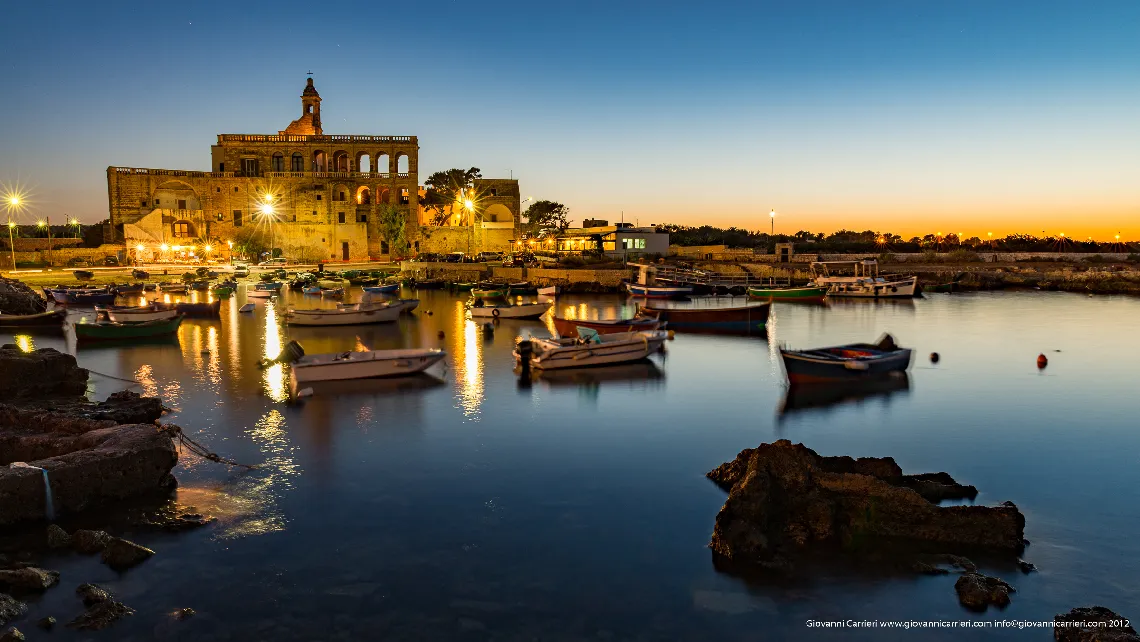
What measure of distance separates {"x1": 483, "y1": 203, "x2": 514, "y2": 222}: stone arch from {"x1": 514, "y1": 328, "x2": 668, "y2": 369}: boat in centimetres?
5321

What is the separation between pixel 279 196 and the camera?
66.6m

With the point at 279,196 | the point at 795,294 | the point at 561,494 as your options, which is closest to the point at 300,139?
the point at 279,196

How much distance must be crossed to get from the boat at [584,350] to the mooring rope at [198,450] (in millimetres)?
10767

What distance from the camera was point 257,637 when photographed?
796 centimetres

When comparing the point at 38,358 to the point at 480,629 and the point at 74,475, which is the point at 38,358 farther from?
the point at 480,629

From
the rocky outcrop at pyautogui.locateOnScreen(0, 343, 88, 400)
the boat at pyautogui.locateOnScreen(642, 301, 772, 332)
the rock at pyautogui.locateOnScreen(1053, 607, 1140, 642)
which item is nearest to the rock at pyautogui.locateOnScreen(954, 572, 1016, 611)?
the rock at pyautogui.locateOnScreen(1053, 607, 1140, 642)

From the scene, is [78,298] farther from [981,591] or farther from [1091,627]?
[1091,627]

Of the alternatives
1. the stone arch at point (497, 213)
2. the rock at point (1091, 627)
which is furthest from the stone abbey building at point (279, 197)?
the rock at point (1091, 627)

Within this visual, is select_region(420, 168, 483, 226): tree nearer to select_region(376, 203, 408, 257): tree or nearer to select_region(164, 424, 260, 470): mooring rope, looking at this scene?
select_region(376, 203, 408, 257): tree

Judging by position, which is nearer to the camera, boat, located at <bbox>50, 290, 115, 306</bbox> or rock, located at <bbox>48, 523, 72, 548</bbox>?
rock, located at <bbox>48, 523, 72, 548</bbox>

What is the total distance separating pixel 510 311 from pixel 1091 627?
Result: 31.7m

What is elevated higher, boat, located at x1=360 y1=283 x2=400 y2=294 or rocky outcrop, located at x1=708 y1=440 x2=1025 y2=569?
boat, located at x1=360 y1=283 x2=400 y2=294

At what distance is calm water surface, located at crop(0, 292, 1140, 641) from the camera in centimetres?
855

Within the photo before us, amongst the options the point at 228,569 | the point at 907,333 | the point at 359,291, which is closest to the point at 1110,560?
the point at 228,569
